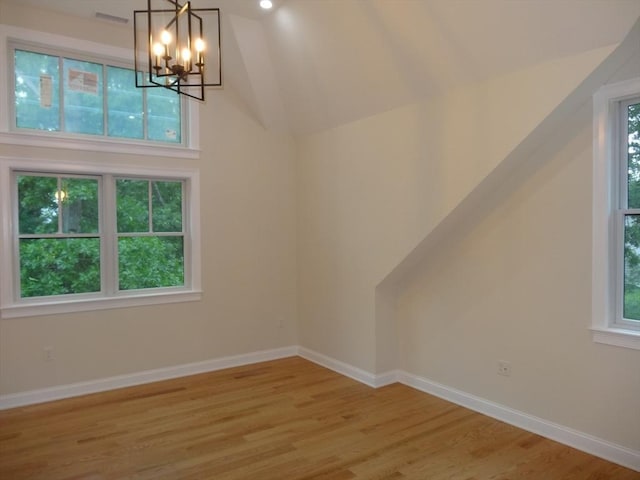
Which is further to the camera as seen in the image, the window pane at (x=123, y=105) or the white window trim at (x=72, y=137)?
the window pane at (x=123, y=105)

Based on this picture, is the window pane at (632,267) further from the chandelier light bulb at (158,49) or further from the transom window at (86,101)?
the transom window at (86,101)

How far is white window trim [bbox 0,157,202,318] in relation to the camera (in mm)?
3820

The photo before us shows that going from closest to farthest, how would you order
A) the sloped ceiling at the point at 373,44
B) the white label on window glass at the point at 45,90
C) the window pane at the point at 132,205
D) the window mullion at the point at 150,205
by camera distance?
the sloped ceiling at the point at 373,44
the white label on window glass at the point at 45,90
the window pane at the point at 132,205
the window mullion at the point at 150,205

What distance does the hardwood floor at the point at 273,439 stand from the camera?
9.32 ft

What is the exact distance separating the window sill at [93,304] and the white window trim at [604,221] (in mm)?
3557

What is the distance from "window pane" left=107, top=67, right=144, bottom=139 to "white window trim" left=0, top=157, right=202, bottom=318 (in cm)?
38

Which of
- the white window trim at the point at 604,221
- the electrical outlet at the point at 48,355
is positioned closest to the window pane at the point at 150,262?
the electrical outlet at the point at 48,355

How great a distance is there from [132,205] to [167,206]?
1.11ft

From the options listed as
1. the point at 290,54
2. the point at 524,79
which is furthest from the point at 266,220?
the point at 524,79

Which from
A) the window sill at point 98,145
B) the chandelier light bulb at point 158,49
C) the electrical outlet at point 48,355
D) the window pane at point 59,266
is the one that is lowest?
the electrical outlet at point 48,355

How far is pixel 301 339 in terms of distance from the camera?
17.6 feet

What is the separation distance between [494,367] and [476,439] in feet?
1.99

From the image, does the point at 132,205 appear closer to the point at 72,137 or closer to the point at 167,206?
the point at 167,206

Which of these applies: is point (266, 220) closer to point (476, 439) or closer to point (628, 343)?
point (476, 439)
